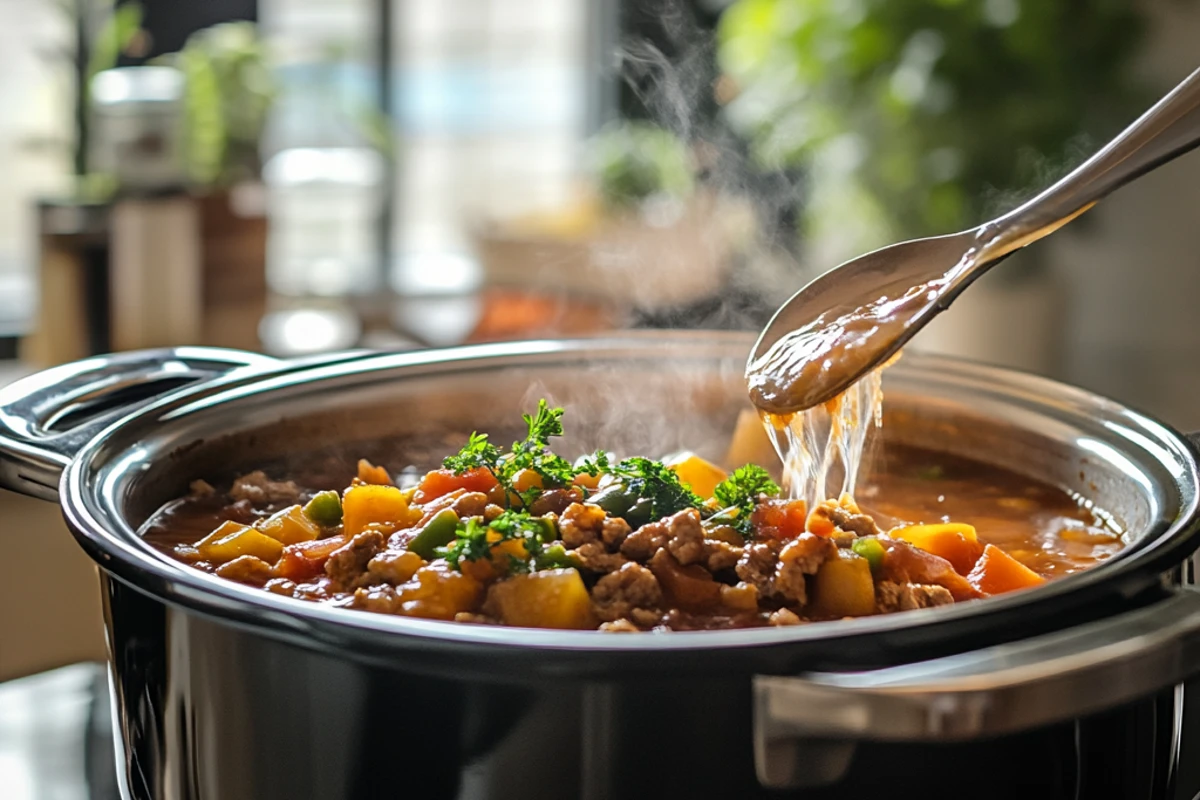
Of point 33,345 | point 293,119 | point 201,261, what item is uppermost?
point 293,119

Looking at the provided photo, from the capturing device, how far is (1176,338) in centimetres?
547

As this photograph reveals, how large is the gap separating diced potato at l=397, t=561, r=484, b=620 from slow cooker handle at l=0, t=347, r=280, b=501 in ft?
1.31

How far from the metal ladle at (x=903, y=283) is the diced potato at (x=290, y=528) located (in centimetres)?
51

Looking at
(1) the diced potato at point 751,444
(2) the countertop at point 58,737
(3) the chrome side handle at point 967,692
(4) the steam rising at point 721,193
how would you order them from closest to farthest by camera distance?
(3) the chrome side handle at point 967,692 → (2) the countertop at point 58,737 → (1) the diced potato at point 751,444 → (4) the steam rising at point 721,193

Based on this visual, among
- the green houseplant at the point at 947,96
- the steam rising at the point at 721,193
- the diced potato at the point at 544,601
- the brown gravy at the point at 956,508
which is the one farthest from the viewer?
the steam rising at the point at 721,193

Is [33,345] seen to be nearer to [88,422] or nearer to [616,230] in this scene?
[616,230]

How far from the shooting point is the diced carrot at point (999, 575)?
137 cm

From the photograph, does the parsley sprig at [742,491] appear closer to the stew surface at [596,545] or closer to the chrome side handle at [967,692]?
the stew surface at [596,545]

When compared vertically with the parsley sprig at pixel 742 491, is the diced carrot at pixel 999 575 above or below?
below

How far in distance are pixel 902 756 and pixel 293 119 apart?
622 cm

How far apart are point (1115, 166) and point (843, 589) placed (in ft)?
1.73

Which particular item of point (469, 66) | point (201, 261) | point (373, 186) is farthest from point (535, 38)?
point (201, 261)

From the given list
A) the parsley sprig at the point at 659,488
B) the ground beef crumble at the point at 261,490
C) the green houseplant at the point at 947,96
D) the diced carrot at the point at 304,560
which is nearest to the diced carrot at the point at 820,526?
the parsley sprig at the point at 659,488

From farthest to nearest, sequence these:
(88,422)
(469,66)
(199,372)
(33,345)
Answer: (469,66) < (33,345) < (199,372) < (88,422)
